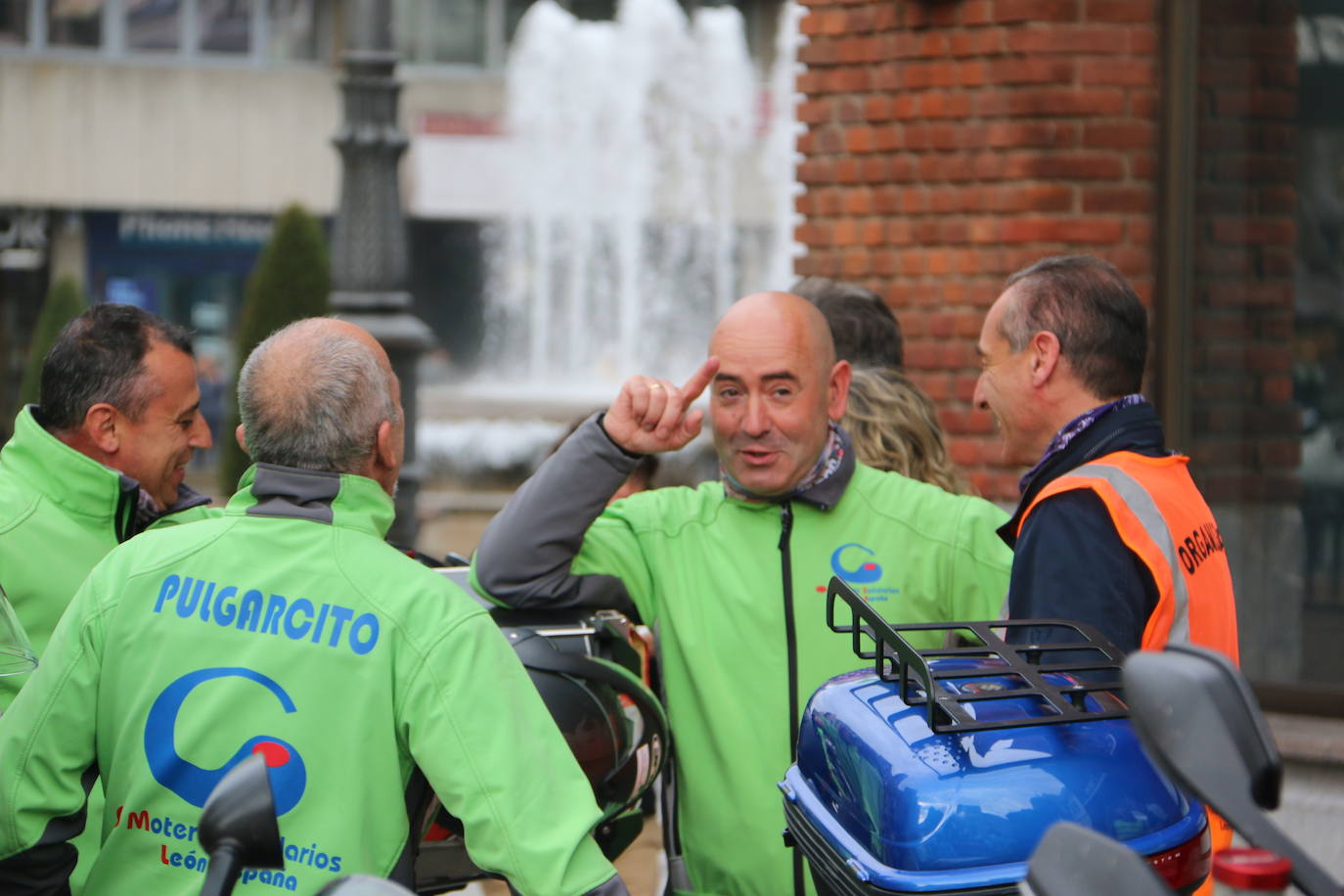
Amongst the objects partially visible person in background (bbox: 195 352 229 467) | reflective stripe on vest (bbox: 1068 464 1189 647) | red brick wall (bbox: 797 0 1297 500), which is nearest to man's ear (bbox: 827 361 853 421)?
reflective stripe on vest (bbox: 1068 464 1189 647)

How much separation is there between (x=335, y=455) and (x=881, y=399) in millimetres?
1820

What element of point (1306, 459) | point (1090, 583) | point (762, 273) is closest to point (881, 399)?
point (1090, 583)

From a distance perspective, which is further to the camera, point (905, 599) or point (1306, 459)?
point (1306, 459)

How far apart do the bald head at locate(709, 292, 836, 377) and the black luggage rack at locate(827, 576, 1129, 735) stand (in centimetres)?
96

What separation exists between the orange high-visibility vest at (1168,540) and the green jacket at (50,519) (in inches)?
63.6

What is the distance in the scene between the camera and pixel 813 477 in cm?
318

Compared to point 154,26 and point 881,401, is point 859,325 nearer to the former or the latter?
point 881,401

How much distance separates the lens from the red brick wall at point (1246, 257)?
5535mm

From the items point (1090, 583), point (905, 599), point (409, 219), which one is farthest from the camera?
point (409, 219)

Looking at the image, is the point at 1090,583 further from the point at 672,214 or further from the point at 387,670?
the point at 672,214

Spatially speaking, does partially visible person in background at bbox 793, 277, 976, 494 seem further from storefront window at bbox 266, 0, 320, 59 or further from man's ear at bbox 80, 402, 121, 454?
storefront window at bbox 266, 0, 320, 59

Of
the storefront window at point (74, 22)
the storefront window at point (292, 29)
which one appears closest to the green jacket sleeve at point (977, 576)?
the storefront window at point (292, 29)

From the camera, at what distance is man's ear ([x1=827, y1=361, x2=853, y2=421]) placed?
3.35 m

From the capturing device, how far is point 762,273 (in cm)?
2630
